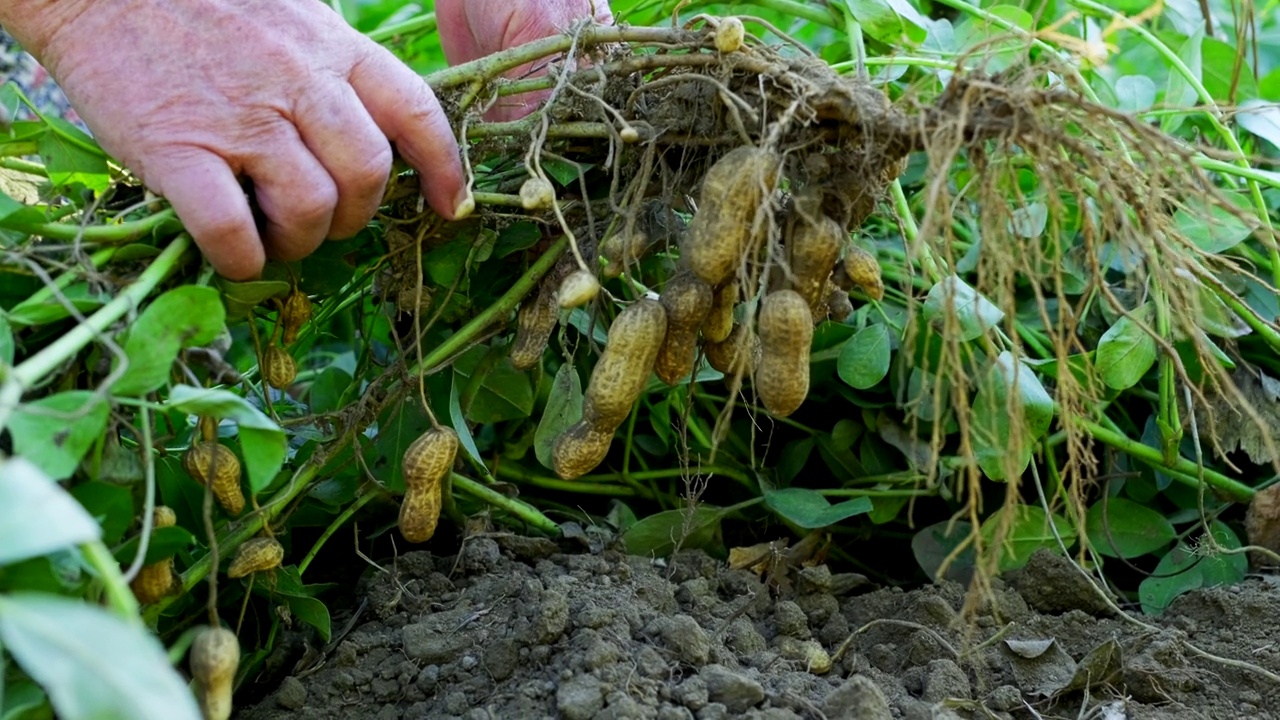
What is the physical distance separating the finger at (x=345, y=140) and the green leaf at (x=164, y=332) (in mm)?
189

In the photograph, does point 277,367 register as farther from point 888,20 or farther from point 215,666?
point 888,20

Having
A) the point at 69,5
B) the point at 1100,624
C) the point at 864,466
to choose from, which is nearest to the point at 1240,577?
the point at 1100,624

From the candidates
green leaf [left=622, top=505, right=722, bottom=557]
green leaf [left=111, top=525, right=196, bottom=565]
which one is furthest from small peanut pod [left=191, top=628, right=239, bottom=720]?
green leaf [left=622, top=505, right=722, bottom=557]

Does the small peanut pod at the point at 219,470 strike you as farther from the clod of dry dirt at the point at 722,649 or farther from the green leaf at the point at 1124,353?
the green leaf at the point at 1124,353

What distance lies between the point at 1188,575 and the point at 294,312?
0.99 meters

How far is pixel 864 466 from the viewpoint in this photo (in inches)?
55.3

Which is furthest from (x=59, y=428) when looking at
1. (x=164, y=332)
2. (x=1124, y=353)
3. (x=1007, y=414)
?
(x=1124, y=353)

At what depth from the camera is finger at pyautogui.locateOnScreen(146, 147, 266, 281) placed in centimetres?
91

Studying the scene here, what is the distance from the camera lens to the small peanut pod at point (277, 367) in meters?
1.08

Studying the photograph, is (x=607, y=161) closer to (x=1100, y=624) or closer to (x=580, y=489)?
(x=580, y=489)

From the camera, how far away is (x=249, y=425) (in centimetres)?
80

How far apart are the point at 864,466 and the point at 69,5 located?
0.95 meters

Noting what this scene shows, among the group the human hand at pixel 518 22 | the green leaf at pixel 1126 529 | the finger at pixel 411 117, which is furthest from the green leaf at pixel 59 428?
the green leaf at pixel 1126 529

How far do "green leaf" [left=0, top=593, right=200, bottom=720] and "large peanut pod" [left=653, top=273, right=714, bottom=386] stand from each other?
0.51 m
